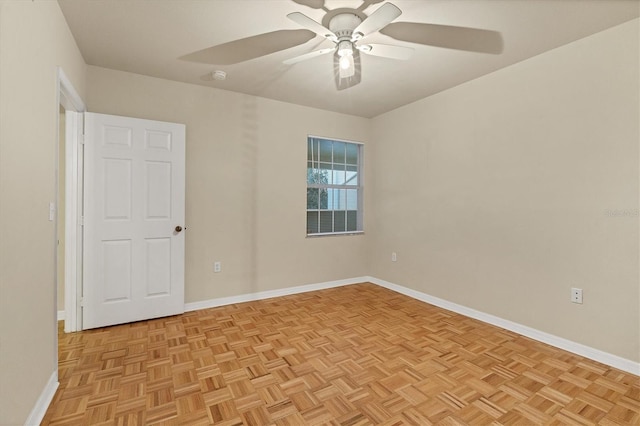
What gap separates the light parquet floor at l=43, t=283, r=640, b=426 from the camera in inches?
67.8

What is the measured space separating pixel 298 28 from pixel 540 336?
126 inches

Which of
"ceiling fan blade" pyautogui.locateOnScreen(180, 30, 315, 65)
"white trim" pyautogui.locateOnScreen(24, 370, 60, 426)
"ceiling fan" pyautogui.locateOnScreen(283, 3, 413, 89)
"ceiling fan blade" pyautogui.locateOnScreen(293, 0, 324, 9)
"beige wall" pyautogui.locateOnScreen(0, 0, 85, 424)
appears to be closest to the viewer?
"beige wall" pyautogui.locateOnScreen(0, 0, 85, 424)

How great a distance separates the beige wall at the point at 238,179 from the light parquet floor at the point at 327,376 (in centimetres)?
72

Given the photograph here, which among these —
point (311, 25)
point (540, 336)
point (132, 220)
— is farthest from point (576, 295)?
point (132, 220)

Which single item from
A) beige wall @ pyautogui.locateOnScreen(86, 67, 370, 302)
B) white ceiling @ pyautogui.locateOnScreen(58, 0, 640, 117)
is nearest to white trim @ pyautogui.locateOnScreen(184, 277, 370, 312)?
beige wall @ pyautogui.locateOnScreen(86, 67, 370, 302)

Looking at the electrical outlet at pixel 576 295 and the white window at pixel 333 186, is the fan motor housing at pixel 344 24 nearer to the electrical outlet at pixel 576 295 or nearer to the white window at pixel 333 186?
the white window at pixel 333 186

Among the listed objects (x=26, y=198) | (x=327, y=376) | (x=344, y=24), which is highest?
(x=344, y=24)

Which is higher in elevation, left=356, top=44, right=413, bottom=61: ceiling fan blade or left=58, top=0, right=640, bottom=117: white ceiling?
left=58, top=0, right=640, bottom=117: white ceiling

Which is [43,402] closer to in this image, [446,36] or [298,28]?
[298,28]

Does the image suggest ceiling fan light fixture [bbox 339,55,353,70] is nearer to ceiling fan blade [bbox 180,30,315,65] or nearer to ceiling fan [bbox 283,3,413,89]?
ceiling fan [bbox 283,3,413,89]

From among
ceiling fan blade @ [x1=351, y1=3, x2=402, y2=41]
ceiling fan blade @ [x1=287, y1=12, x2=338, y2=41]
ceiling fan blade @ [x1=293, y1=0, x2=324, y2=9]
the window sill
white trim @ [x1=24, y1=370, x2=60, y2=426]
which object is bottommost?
white trim @ [x1=24, y1=370, x2=60, y2=426]

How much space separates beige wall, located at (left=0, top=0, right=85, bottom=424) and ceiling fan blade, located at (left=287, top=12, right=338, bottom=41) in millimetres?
1313

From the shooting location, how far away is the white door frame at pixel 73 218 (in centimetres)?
277

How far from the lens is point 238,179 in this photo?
3.66 metres
